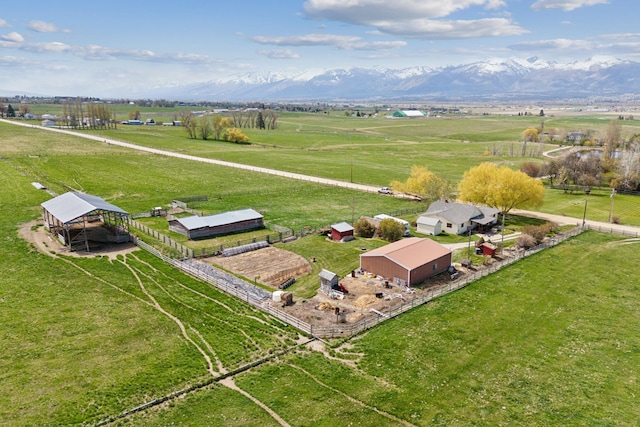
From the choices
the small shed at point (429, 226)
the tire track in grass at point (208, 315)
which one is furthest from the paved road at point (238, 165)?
the tire track in grass at point (208, 315)

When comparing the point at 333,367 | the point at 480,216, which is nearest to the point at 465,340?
the point at 333,367

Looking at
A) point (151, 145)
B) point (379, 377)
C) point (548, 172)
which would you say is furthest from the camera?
point (151, 145)

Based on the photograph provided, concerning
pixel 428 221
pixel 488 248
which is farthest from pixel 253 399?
pixel 428 221

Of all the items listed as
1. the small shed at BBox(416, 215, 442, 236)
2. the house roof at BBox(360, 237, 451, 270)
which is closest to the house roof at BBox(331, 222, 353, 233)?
the house roof at BBox(360, 237, 451, 270)

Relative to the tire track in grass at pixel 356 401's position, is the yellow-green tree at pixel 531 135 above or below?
above

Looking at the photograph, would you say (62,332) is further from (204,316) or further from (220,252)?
(220,252)

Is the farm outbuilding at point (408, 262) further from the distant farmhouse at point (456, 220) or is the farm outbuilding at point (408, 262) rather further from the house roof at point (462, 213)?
the house roof at point (462, 213)

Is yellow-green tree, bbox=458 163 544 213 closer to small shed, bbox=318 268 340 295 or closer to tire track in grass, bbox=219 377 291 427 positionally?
small shed, bbox=318 268 340 295

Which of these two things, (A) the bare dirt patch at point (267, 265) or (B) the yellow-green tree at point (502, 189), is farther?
(B) the yellow-green tree at point (502, 189)
